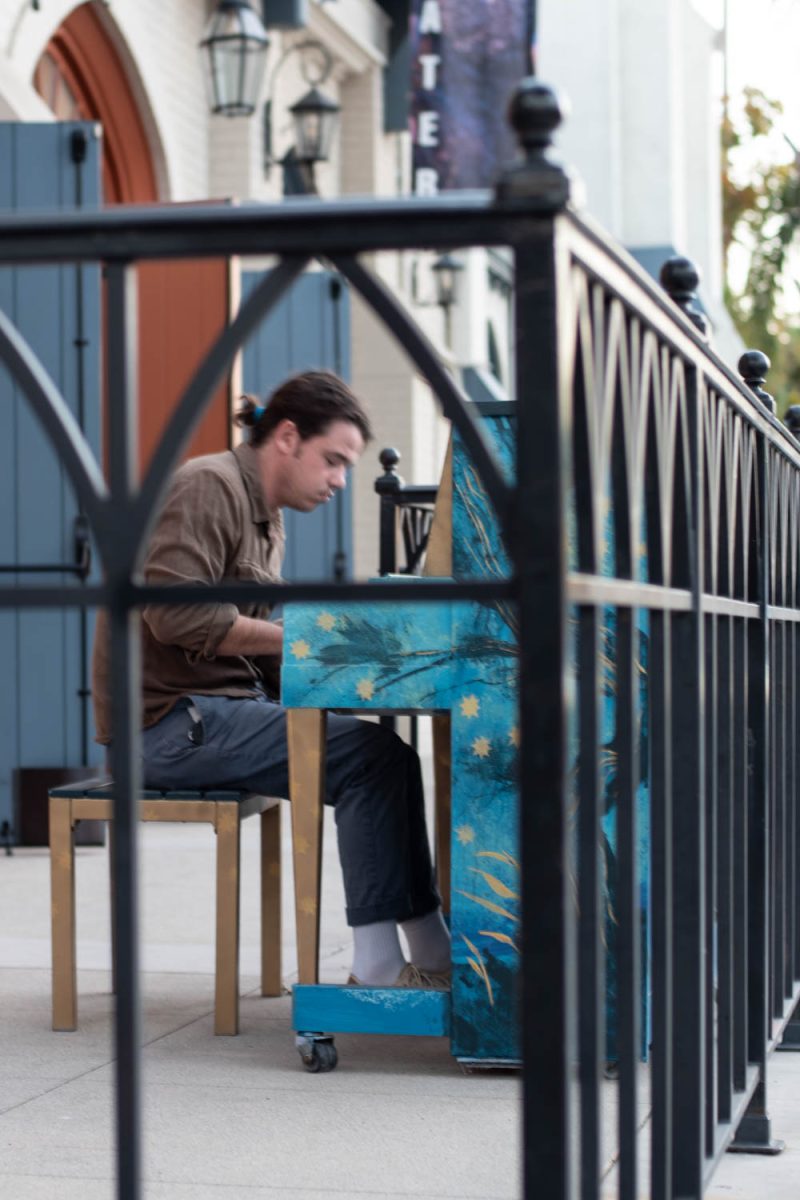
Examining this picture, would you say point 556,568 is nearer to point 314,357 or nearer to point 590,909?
point 590,909

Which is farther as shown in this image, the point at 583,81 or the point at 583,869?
the point at 583,81

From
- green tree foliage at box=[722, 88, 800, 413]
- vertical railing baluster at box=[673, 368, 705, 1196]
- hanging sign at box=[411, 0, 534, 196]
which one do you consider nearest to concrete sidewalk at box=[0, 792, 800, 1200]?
vertical railing baluster at box=[673, 368, 705, 1196]

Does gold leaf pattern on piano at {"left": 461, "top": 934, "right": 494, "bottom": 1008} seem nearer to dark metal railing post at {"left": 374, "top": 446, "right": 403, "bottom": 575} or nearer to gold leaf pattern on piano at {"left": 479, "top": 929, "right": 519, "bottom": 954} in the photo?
gold leaf pattern on piano at {"left": 479, "top": 929, "right": 519, "bottom": 954}

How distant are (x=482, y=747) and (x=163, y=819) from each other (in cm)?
80

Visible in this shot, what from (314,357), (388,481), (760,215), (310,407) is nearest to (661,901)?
(310,407)

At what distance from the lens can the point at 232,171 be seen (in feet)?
35.1

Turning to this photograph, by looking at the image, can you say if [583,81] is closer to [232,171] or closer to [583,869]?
[232,171]

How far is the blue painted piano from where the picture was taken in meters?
3.59

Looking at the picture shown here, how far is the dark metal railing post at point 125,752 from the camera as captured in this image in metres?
1.48

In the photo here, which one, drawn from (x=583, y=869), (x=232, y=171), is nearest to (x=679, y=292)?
(x=583, y=869)

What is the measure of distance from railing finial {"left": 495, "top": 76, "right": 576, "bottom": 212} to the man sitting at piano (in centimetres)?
250

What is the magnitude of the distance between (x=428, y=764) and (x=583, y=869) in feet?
35.9

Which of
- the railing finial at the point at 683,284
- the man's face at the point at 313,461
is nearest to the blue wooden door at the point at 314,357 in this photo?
the man's face at the point at 313,461

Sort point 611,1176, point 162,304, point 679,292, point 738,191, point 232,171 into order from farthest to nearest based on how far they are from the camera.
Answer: point 738,191, point 232,171, point 162,304, point 611,1176, point 679,292
